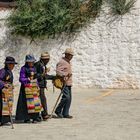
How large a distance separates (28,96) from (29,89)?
0.15 m

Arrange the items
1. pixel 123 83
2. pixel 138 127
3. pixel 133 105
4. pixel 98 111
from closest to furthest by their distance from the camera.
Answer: pixel 138 127 < pixel 98 111 < pixel 133 105 < pixel 123 83

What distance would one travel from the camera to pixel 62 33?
20.8 meters

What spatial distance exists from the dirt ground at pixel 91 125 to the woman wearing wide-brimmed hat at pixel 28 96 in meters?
0.24

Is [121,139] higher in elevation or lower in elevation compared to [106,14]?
lower

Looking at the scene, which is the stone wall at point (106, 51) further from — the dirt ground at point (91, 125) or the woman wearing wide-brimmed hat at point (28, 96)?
the woman wearing wide-brimmed hat at point (28, 96)

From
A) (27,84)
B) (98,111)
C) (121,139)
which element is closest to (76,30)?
(98,111)

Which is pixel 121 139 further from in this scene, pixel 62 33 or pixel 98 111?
pixel 62 33

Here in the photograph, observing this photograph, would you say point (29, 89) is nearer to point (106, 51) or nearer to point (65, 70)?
point (65, 70)

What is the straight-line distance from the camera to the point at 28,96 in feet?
39.4

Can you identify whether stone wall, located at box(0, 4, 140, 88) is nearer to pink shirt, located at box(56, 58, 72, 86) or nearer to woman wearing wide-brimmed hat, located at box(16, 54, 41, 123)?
pink shirt, located at box(56, 58, 72, 86)

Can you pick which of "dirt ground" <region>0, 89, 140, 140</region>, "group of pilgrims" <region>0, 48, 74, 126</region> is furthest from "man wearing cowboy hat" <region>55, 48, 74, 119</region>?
"dirt ground" <region>0, 89, 140, 140</region>

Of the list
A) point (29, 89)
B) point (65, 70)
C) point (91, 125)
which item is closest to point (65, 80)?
point (65, 70)

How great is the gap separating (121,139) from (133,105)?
17.9ft

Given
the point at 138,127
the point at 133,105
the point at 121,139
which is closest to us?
the point at 121,139
